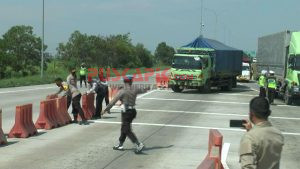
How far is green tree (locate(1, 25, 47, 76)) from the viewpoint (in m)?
63.2

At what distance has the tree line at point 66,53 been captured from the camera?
205 feet

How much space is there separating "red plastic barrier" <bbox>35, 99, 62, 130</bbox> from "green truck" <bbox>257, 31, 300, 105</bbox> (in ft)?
46.8

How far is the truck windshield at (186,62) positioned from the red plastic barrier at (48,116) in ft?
61.5

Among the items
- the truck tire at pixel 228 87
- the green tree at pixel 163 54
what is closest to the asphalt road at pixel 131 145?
the truck tire at pixel 228 87

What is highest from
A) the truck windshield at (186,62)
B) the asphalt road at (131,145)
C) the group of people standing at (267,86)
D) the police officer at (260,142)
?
the truck windshield at (186,62)

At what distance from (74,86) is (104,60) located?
213ft

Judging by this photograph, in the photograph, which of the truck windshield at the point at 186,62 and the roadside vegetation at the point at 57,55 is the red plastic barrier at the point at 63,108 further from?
the roadside vegetation at the point at 57,55

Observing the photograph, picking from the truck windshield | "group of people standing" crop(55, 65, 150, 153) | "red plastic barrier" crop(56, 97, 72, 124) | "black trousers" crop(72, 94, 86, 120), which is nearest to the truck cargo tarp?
the truck windshield

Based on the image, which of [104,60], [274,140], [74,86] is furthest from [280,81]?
[104,60]

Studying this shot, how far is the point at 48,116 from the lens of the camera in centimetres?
1473

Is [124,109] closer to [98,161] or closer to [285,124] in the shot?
[98,161]

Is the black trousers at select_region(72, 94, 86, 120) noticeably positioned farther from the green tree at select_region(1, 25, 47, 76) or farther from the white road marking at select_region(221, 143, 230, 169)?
the green tree at select_region(1, 25, 47, 76)

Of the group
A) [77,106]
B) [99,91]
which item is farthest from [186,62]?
[77,106]

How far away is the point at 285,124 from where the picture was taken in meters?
18.1
